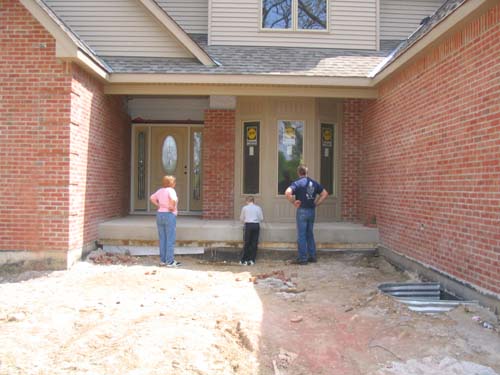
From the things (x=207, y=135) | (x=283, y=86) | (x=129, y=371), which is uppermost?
(x=283, y=86)

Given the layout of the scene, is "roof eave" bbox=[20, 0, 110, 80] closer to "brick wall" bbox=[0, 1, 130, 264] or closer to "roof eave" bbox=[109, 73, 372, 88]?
"brick wall" bbox=[0, 1, 130, 264]

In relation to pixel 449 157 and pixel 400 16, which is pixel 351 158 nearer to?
pixel 400 16

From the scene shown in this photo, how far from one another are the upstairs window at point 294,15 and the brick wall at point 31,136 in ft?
18.0

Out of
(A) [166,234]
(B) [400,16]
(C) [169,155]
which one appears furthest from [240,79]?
(B) [400,16]

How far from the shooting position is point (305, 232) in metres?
8.81

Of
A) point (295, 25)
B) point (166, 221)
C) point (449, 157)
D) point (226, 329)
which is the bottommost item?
point (226, 329)

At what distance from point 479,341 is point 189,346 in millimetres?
2816

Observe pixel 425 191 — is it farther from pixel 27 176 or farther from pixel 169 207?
pixel 27 176

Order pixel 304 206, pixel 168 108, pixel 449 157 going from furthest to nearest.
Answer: pixel 168 108 → pixel 304 206 → pixel 449 157

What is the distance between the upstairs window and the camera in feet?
37.3

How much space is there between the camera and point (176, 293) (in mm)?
6520

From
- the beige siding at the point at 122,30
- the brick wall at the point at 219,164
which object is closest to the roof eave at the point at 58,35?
the beige siding at the point at 122,30

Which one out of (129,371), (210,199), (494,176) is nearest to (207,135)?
(210,199)

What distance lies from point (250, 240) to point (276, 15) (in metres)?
5.78
